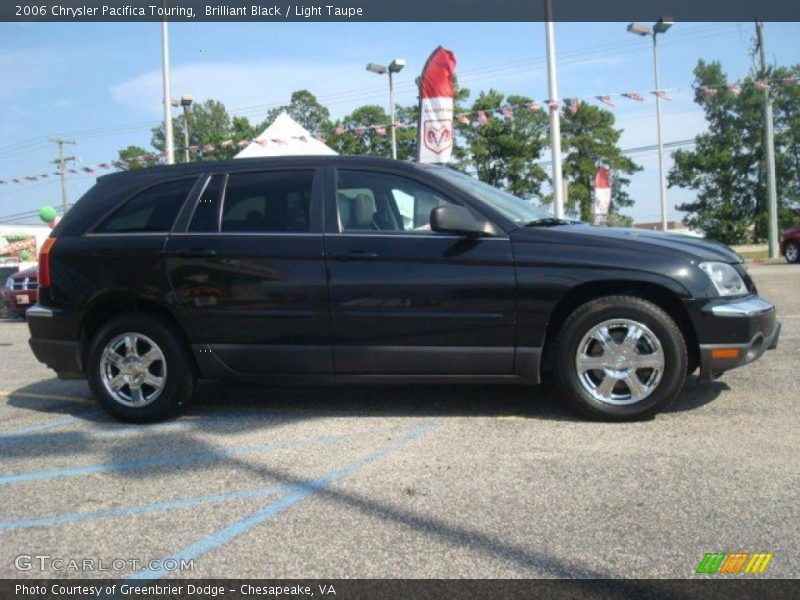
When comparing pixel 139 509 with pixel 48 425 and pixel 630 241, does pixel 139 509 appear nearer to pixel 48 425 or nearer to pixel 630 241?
pixel 48 425

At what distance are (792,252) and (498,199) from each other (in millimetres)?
19225

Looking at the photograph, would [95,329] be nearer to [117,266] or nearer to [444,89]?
[117,266]

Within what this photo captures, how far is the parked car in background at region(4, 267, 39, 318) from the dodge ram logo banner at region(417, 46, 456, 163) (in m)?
7.40

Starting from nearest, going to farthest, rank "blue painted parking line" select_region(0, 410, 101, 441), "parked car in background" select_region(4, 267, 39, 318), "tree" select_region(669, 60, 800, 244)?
"blue painted parking line" select_region(0, 410, 101, 441) < "parked car in background" select_region(4, 267, 39, 318) < "tree" select_region(669, 60, 800, 244)

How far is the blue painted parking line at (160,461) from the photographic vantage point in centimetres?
410

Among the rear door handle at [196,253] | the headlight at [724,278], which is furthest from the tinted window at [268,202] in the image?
the headlight at [724,278]

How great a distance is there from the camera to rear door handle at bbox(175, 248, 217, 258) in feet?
16.4

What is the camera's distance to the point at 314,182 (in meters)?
5.02

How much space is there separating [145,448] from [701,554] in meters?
3.15

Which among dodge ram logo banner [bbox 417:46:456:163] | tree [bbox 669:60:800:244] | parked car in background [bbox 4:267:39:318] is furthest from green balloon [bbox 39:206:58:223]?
tree [bbox 669:60:800:244]

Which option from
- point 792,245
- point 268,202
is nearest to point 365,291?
point 268,202

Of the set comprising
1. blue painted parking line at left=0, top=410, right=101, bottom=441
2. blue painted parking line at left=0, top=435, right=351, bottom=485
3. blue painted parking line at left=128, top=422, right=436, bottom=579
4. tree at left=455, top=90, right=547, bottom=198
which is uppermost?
tree at left=455, top=90, right=547, bottom=198

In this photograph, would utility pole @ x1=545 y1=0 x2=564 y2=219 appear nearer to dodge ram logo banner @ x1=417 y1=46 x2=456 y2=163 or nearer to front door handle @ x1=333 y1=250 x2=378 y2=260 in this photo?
dodge ram logo banner @ x1=417 y1=46 x2=456 y2=163

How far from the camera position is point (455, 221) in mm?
4574
